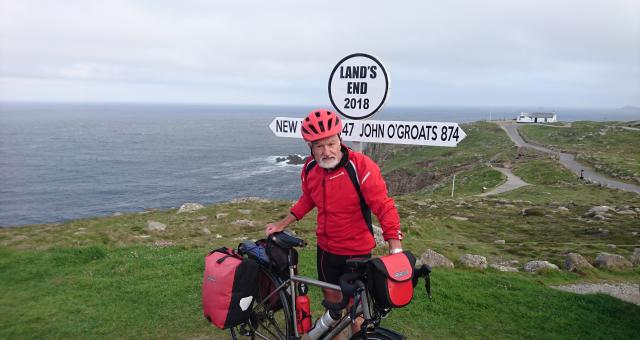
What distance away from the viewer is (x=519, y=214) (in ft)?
71.6

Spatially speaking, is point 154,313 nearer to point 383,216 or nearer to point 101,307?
point 101,307

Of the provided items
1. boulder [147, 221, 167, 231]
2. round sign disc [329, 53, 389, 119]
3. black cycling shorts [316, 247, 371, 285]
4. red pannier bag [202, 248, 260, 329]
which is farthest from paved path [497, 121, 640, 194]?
red pannier bag [202, 248, 260, 329]

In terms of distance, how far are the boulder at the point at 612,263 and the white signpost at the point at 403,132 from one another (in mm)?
7606

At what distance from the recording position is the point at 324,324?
4.59m

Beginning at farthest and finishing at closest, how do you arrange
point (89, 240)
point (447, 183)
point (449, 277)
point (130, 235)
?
point (447, 183) < point (130, 235) < point (89, 240) < point (449, 277)

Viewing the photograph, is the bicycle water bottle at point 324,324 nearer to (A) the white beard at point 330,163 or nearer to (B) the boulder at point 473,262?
(A) the white beard at point 330,163

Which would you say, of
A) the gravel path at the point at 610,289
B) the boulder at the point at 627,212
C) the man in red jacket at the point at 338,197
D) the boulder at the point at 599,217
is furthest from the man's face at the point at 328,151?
the boulder at the point at 627,212

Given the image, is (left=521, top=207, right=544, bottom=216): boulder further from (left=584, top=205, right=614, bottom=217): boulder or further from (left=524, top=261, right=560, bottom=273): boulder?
(left=524, top=261, right=560, bottom=273): boulder

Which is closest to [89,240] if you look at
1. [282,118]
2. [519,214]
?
[282,118]

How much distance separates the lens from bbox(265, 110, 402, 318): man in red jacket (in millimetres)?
4434

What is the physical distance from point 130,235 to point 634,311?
13.4m

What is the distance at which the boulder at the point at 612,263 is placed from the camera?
33.8 feet

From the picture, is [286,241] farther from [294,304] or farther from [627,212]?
[627,212]

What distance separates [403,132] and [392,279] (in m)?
2.61
